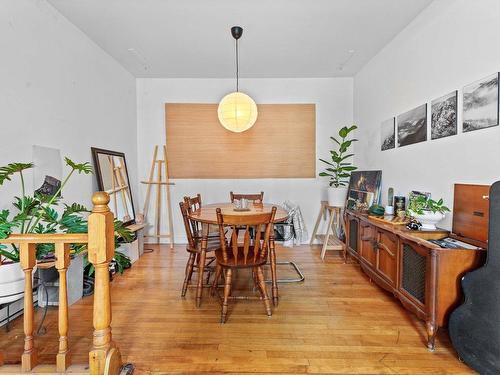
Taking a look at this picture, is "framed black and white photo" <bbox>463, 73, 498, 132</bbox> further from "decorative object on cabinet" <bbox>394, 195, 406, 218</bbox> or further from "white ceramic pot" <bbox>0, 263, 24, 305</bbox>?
"white ceramic pot" <bbox>0, 263, 24, 305</bbox>

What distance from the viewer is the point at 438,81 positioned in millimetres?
2373

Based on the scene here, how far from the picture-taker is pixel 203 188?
4.40 metres

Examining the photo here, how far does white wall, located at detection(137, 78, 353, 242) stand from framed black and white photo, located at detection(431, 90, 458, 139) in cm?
202

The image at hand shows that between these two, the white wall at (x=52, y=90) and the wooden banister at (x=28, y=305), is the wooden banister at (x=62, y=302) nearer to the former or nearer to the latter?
the wooden banister at (x=28, y=305)

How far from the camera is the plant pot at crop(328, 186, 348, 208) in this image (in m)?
3.66

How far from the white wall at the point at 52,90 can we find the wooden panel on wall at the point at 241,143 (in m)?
0.95

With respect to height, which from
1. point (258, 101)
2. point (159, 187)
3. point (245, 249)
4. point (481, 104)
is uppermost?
point (258, 101)

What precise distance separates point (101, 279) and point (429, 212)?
2.32 m

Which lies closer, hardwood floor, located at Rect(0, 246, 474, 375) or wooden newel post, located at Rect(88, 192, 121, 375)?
wooden newel post, located at Rect(88, 192, 121, 375)

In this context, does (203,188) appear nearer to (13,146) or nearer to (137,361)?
(13,146)

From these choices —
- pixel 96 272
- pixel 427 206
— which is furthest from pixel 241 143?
pixel 96 272

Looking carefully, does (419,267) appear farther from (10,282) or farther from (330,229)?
(10,282)

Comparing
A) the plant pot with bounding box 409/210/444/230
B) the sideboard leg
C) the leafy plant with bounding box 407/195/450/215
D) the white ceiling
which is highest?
the white ceiling

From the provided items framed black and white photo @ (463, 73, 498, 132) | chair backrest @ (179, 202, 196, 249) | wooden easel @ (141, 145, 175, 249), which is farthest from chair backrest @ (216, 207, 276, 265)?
wooden easel @ (141, 145, 175, 249)
